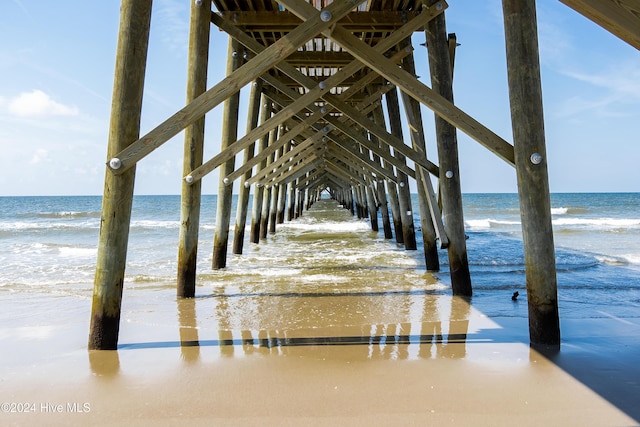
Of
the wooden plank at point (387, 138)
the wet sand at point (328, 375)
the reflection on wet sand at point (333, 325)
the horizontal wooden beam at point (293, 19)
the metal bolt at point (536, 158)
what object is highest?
the horizontal wooden beam at point (293, 19)

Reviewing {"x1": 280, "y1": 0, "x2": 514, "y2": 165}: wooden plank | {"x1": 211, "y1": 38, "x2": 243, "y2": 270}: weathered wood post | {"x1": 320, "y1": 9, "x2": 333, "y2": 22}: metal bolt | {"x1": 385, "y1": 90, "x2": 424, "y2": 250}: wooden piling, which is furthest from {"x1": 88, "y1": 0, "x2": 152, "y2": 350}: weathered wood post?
{"x1": 385, "y1": 90, "x2": 424, "y2": 250}: wooden piling

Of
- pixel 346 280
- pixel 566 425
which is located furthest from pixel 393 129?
pixel 566 425

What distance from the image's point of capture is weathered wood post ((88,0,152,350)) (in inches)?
120

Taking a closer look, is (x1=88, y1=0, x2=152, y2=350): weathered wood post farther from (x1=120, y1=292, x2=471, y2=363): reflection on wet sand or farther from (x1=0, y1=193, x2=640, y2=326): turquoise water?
(x1=0, y1=193, x2=640, y2=326): turquoise water

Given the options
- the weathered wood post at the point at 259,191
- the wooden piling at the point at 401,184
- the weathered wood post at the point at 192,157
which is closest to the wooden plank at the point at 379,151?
A: the wooden piling at the point at 401,184

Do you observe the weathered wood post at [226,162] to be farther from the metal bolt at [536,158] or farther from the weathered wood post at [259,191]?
the metal bolt at [536,158]

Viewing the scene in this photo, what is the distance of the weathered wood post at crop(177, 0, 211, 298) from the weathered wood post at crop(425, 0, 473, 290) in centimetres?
236

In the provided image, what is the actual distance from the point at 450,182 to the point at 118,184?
310 centimetres

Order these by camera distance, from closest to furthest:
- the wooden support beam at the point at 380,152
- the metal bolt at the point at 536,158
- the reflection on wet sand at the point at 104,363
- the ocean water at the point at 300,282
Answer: the reflection on wet sand at the point at 104,363, the metal bolt at the point at 536,158, the ocean water at the point at 300,282, the wooden support beam at the point at 380,152

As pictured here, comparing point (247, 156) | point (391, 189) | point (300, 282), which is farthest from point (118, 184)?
point (391, 189)

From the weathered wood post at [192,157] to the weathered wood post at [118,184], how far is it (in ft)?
5.53

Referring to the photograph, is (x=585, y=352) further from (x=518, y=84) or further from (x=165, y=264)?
(x=165, y=264)

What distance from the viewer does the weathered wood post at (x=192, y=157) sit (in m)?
4.83

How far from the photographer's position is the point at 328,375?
2.55 m
